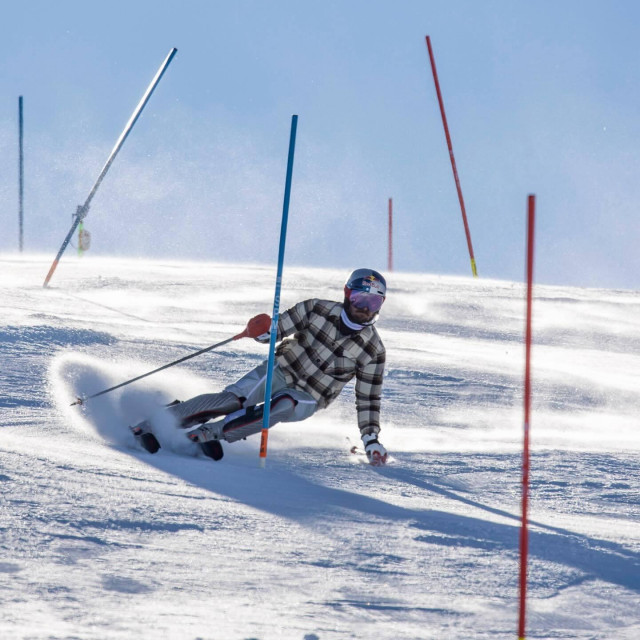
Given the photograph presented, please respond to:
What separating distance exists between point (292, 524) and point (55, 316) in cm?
530

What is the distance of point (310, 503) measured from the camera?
155 inches

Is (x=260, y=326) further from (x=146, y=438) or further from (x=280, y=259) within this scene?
(x=146, y=438)

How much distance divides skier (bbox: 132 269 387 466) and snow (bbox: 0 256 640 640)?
0.22 meters

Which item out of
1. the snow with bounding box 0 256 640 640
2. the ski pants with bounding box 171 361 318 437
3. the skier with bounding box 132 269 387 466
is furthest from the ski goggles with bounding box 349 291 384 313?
the snow with bounding box 0 256 640 640

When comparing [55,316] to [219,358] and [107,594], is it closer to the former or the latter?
[219,358]

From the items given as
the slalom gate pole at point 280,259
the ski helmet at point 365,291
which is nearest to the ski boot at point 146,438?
the slalom gate pole at point 280,259

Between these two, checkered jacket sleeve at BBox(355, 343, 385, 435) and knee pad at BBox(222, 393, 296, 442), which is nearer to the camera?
knee pad at BBox(222, 393, 296, 442)

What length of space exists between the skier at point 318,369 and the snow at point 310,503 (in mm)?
219

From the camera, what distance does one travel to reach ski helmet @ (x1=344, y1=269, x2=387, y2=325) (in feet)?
16.4

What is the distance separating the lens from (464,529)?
367cm

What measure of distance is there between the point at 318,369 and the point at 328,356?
0.08 meters

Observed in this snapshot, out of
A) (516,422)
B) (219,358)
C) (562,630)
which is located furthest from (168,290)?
(562,630)

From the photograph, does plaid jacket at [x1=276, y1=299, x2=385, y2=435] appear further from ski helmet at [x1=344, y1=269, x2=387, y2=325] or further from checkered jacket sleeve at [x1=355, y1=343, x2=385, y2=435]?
ski helmet at [x1=344, y1=269, x2=387, y2=325]

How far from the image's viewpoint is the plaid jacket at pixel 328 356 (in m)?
5.14
